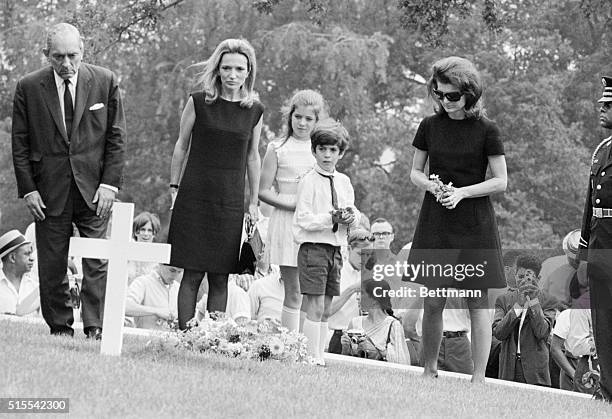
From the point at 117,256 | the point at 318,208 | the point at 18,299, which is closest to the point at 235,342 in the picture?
the point at 117,256

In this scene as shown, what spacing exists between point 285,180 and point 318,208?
66 cm

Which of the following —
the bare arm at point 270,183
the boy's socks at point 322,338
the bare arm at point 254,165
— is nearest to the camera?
the boy's socks at point 322,338

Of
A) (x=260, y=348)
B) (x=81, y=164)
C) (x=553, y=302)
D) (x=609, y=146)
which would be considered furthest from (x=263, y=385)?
(x=553, y=302)

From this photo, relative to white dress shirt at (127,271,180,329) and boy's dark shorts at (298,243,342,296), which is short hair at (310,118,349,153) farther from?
white dress shirt at (127,271,180,329)

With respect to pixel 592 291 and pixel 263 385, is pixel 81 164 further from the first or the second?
pixel 592 291

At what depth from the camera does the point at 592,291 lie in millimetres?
8789

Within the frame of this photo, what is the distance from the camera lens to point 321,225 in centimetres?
905

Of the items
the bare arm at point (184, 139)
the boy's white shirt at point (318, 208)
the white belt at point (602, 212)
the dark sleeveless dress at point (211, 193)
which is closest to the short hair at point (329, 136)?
the boy's white shirt at point (318, 208)

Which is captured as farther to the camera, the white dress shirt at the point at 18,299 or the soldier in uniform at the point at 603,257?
the white dress shirt at the point at 18,299

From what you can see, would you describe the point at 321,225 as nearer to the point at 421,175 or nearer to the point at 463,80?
the point at 421,175

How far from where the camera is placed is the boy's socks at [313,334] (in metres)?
9.06

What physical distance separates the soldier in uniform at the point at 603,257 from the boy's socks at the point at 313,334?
199 centimetres

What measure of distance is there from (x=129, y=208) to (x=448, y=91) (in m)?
2.54

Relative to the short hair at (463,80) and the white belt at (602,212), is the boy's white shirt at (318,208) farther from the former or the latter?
the white belt at (602,212)
